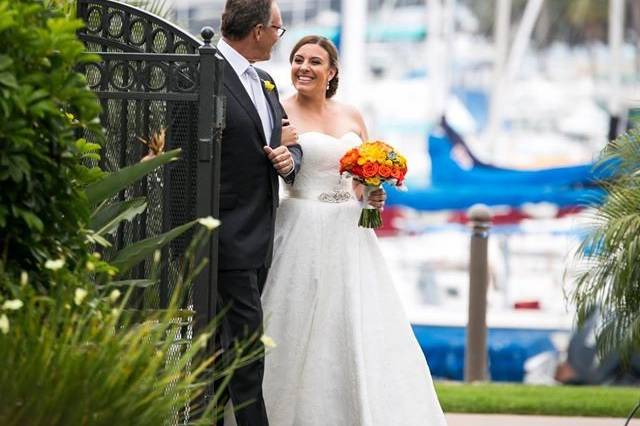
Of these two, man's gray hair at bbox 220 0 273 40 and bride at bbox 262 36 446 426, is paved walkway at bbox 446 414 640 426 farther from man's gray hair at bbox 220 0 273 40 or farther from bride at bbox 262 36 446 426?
man's gray hair at bbox 220 0 273 40

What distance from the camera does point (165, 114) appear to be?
6012 millimetres

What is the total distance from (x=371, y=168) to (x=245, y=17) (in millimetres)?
975

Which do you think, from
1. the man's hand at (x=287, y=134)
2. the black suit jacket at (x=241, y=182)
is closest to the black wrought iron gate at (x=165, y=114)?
the black suit jacket at (x=241, y=182)

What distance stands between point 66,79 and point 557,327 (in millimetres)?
17549

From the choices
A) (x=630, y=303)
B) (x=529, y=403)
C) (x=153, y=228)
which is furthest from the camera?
(x=529, y=403)

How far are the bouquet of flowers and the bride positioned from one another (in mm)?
138

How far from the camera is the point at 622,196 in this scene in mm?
7496

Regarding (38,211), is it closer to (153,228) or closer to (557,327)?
(153,228)

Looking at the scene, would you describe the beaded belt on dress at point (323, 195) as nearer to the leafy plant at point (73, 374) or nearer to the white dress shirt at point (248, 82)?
the white dress shirt at point (248, 82)

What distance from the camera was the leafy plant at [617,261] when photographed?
7.29 meters

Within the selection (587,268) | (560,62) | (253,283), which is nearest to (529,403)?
(587,268)

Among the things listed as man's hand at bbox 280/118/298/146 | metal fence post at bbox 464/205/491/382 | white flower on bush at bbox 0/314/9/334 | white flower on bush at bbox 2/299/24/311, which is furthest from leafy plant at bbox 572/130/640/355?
white flower on bush at bbox 0/314/9/334

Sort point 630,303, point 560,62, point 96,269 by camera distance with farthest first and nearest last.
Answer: point 560,62
point 630,303
point 96,269

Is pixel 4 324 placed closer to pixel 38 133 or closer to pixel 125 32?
pixel 38 133
